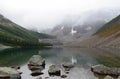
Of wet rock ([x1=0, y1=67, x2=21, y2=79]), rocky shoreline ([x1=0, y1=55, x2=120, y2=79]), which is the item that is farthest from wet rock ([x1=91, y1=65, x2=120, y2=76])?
wet rock ([x1=0, y1=67, x2=21, y2=79])

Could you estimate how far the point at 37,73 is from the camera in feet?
248

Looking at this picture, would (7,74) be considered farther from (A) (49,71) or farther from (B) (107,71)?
(B) (107,71)

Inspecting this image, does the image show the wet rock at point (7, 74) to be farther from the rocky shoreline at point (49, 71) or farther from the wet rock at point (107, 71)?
the wet rock at point (107, 71)

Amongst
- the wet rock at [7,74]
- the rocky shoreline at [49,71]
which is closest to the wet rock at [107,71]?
the rocky shoreline at [49,71]

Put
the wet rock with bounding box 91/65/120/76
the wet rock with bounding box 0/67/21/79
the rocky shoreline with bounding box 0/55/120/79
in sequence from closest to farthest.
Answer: the wet rock with bounding box 0/67/21/79 → the rocky shoreline with bounding box 0/55/120/79 → the wet rock with bounding box 91/65/120/76

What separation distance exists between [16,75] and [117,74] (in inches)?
1001

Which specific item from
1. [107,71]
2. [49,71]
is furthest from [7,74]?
[107,71]

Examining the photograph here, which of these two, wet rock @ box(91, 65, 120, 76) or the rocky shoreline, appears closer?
the rocky shoreline

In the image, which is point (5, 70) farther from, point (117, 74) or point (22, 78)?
point (117, 74)

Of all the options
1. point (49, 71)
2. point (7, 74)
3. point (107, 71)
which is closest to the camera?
point (7, 74)

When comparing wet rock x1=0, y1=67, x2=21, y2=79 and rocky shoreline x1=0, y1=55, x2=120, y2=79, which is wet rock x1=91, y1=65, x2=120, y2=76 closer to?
rocky shoreline x1=0, y1=55, x2=120, y2=79

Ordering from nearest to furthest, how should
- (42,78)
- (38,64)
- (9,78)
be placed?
(9,78) → (42,78) → (38,64)

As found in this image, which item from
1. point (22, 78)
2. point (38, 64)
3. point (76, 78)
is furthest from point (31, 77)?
point (38, 64)

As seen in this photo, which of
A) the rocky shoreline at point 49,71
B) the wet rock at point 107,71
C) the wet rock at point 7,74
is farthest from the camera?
the wet rock at point 107,71
